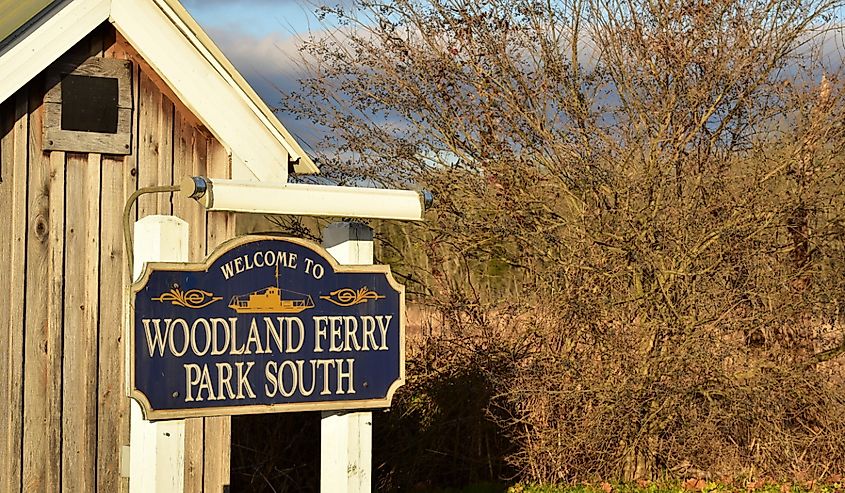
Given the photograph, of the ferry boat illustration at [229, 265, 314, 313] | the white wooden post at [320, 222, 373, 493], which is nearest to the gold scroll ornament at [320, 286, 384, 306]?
the ferry boat illustration at [229, 265, 314, 313]

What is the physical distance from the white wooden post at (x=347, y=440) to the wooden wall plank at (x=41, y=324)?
180 cm

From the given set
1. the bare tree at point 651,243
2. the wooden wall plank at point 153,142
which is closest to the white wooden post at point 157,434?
the wooden wall plank at point 153,142

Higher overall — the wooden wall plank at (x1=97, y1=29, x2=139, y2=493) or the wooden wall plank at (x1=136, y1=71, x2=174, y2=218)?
the wooden wall plank at (x1=136, y1=71, x2=174, y2=218)

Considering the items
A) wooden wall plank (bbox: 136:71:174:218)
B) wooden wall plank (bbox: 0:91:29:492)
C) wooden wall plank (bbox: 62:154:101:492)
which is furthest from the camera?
wooden wall plank (bbox: 136:71:174:218)

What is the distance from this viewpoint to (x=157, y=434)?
4.71 m

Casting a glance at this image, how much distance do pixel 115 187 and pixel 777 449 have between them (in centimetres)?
672

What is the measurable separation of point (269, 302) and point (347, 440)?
0.80 meters

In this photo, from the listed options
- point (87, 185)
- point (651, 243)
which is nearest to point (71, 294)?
point (87, 185)

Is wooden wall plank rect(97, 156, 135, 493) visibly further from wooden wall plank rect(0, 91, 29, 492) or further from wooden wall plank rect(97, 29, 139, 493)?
wooden wall plank rect(0, 91, 29, 492)

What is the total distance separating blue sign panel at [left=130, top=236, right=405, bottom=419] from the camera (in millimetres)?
4613

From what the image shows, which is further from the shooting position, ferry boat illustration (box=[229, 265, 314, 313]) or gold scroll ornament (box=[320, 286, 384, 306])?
gold scroll ornament (box=[320, 286, 384, 306])

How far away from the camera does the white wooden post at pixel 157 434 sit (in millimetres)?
4707

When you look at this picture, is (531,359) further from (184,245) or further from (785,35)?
(184,245)

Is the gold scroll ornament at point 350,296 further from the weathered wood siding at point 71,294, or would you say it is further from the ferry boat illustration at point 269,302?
the weathered wood siding at point 71,294
